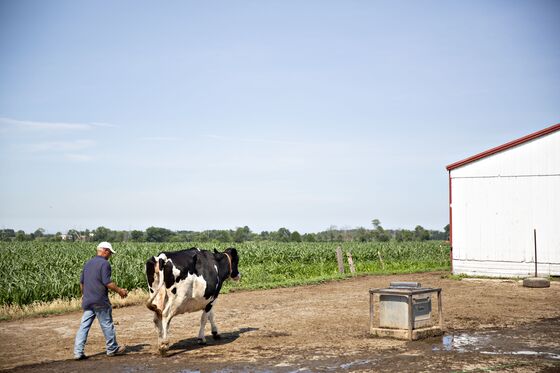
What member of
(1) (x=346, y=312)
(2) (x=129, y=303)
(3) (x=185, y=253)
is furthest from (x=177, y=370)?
(2) (x=129, y=303)

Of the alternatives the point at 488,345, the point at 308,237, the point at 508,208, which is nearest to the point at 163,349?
the point at 488,345

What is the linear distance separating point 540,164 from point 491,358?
1666 centimetres

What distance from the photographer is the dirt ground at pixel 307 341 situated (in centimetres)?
1066

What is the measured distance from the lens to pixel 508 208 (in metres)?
26.0

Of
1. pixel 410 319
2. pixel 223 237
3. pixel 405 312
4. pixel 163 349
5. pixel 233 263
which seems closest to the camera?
pixel 163 349

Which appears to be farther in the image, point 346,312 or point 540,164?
point 540,164

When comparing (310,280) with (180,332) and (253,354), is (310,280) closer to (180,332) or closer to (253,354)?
(180,332)

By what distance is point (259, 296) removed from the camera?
71.3 ft

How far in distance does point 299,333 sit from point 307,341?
3.48ft

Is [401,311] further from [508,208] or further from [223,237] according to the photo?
[223,237]

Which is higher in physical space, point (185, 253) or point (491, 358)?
point (185, 253)

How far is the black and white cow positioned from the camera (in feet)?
38.3

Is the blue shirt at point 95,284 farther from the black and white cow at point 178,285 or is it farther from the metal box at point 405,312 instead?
the metal box at point 405,312

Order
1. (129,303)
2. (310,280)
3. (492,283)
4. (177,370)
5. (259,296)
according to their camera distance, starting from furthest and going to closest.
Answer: (310,280)
(492,283)
(259,296)
(129,303)
(177,370)
